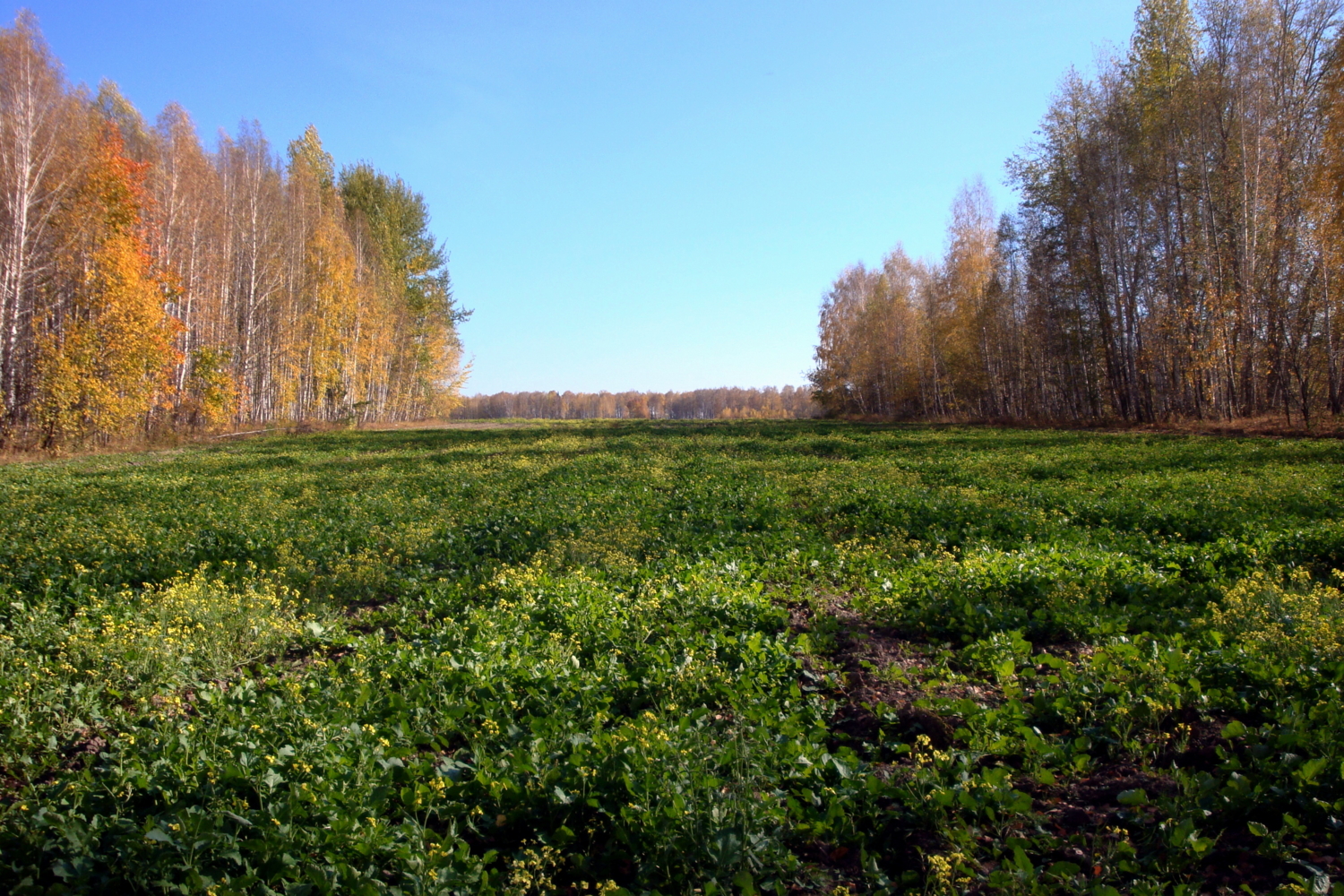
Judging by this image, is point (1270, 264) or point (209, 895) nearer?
point (209, 895)

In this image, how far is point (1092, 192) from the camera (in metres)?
30.1

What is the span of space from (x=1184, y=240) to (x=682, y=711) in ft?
108

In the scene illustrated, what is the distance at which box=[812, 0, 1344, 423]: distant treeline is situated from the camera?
23266mm

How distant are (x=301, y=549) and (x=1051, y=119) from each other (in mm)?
38802

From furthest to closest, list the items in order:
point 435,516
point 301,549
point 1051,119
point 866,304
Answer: point 866,304 < point 1051,119 < point 435,516 < point 301,549

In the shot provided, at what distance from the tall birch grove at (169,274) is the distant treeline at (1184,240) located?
39.8 meters

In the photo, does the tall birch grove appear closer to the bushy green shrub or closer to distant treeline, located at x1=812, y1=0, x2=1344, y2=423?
the bushy green shrub

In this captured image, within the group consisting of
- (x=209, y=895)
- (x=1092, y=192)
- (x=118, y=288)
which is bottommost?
(x=209, y=895)

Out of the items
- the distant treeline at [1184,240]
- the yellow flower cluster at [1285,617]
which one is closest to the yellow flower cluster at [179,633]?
the yellow flower cluster at [1285,617]

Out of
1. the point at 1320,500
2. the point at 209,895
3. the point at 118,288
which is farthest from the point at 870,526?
the point at 118,288

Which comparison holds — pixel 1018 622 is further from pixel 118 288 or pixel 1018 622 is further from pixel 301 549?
pixel 118 288

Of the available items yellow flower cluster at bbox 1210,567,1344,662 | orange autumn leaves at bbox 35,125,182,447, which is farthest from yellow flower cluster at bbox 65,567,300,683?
orange autumn leaves at bbox 35,125,182,447

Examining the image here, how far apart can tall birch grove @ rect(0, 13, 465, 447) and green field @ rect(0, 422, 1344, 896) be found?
19579 millimetres

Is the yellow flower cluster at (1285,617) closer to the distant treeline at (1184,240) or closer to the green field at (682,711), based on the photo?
the green field at (682,711)
